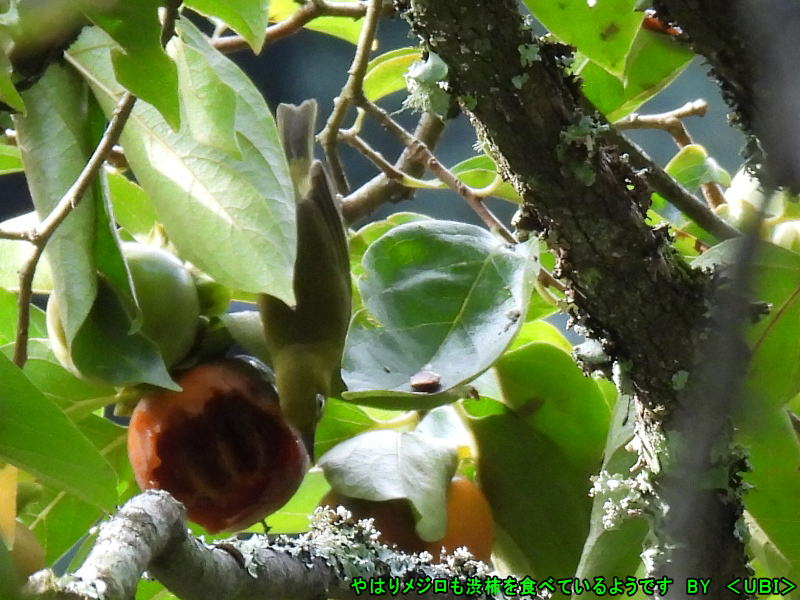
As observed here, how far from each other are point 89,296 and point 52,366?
0.43 feet

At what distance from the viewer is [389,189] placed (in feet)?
2.20

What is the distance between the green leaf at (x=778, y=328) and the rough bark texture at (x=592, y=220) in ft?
0.11

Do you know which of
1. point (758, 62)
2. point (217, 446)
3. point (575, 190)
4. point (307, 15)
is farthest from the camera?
point (307, 15)

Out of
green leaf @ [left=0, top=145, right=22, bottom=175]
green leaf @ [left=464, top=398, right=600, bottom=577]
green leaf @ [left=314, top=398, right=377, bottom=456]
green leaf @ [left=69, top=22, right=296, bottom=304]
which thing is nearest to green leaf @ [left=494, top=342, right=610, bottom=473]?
green leaf @ [left=464, top=398, right=600, bottom=577]

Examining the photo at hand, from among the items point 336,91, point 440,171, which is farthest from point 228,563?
point 336,91

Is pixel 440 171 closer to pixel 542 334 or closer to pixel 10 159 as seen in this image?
pixel 542 334

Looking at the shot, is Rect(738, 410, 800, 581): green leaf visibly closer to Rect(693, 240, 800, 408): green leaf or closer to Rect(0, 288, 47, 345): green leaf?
Rect(693, 240, 800, 408): green leaf

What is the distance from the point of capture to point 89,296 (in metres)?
0.42

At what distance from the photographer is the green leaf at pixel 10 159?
54cm

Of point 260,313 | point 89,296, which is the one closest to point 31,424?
point 89,296

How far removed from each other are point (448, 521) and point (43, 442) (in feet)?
0.76

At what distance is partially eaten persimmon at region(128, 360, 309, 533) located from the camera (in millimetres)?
503

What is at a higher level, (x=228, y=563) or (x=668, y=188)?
(x=668, y=188)

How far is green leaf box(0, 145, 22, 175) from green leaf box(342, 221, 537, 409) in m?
0.23
